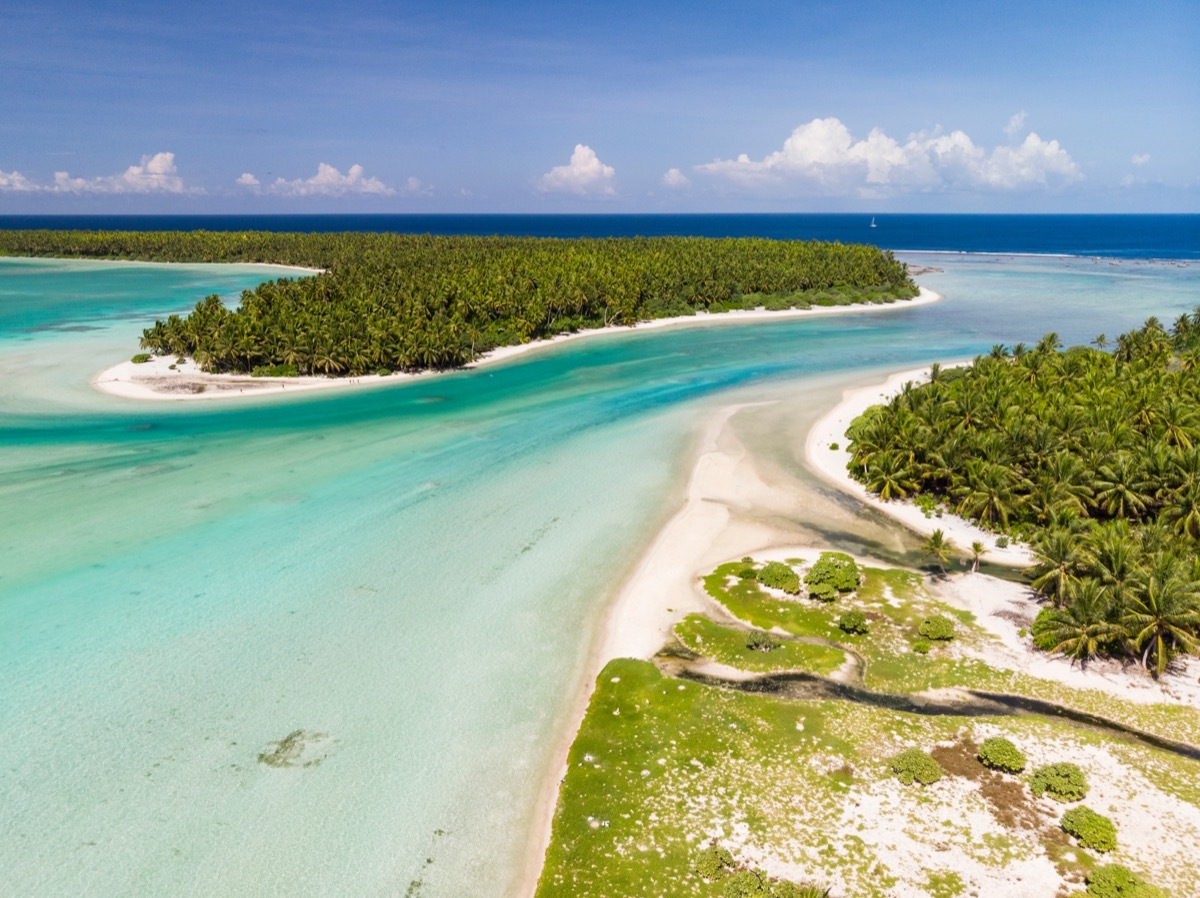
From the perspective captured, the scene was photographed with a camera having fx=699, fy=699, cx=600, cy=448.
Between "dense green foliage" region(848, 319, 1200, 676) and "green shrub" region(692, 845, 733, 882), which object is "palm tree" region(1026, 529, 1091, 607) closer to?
"dense green foliage" region(848, 319, 1200, 676)

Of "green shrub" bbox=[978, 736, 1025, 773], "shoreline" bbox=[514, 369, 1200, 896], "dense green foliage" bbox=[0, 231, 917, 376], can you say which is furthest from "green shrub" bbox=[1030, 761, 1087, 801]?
"dense green foliage" bbox=[0, 231, 917, 376]

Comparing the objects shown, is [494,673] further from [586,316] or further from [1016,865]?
[586,316]

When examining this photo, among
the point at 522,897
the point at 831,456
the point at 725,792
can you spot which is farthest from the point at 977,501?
the point at 522,897

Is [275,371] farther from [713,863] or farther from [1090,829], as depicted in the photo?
[1090,829]

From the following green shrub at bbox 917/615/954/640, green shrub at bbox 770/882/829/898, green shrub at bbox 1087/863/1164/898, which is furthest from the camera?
green shrub at bbox 917/615/954/640

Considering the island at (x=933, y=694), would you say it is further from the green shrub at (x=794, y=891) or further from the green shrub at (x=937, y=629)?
the green shrub at (x=937, y=629)

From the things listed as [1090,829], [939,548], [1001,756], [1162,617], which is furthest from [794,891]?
[939,548]
